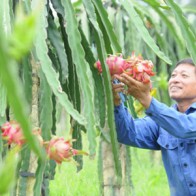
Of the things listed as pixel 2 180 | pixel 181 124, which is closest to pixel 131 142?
pixel 181 124

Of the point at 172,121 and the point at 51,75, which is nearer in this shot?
the point at 51,75

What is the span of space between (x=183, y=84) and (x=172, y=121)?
322mm

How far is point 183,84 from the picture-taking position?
254cm

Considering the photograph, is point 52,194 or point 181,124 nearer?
point 181,124

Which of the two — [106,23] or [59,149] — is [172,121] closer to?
[106,23]

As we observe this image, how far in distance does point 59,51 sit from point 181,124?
0.70 m

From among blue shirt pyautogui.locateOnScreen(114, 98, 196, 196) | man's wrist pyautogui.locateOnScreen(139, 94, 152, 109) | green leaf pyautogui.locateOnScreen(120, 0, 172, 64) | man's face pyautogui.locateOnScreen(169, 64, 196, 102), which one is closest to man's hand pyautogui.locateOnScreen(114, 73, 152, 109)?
man's wrist pyautogui.locateOnScreen(139, 94, 152, 109)

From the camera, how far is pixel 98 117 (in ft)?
6.80

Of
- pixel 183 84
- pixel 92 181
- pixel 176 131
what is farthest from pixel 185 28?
pixel 92 181

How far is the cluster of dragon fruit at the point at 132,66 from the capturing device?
1757mm

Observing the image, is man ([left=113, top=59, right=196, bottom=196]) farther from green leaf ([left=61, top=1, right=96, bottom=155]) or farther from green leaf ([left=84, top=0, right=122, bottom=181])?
green leaf ([left=61, top=1, right=96, bottom=155])

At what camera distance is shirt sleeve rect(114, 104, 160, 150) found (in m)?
2.37

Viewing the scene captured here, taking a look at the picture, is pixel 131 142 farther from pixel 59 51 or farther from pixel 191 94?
pixel 59 51

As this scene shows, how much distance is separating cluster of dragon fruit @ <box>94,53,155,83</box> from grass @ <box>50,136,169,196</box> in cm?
58
